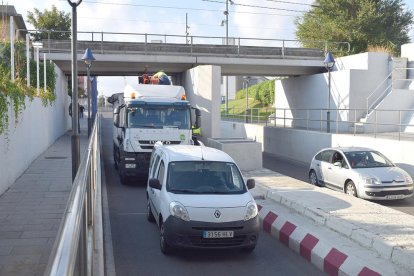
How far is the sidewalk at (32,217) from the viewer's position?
290 inches

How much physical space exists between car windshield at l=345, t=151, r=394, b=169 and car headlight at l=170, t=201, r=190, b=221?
8335 mm

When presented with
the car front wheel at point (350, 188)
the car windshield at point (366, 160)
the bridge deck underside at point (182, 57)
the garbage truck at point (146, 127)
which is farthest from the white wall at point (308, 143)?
the garbage truck at point (146, 127)

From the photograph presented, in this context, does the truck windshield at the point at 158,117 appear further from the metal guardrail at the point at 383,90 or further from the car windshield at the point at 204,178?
the metal guardrail at the point at 383,90

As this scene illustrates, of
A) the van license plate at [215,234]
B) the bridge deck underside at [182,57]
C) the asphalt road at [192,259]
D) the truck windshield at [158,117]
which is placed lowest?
the asphalt road at [192,259]

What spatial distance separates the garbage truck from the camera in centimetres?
1667

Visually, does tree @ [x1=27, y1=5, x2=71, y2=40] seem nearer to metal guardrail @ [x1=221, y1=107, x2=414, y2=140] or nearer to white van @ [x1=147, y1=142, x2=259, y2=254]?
metal guardrail @ [x1=221, y1=107, x2=414, y2=140]

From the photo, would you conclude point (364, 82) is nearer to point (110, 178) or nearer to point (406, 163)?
point (406, 163)

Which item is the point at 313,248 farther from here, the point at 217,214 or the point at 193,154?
the point at 193,154

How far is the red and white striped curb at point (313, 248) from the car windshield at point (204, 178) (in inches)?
47.4

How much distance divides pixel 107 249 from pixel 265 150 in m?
25.3

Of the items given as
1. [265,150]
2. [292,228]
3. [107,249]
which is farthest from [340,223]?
[265,150]

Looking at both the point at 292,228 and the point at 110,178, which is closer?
the point at 292,228

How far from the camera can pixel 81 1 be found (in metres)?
11.7

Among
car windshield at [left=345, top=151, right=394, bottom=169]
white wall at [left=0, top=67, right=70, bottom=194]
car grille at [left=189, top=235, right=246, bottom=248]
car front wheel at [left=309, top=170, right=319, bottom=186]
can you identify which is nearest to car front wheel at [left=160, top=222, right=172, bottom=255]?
car grille at [left=189, top=235, right=246, bottom=248]
